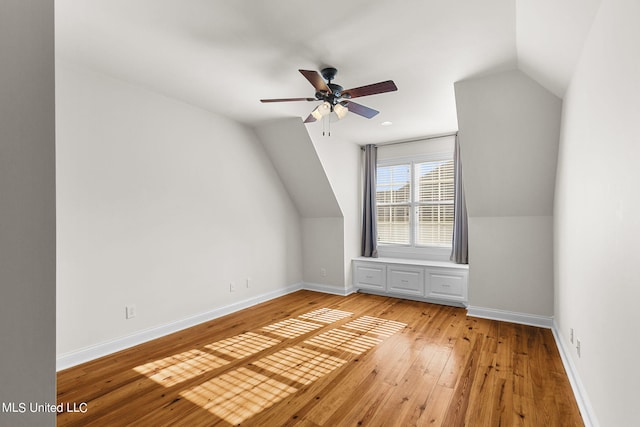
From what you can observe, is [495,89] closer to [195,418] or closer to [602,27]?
[602,27]

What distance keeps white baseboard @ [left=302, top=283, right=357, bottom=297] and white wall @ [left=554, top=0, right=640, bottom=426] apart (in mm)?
3178

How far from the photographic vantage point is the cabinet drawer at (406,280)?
4.79 m

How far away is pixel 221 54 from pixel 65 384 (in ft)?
9.57

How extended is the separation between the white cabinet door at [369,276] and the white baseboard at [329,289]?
0.18 m

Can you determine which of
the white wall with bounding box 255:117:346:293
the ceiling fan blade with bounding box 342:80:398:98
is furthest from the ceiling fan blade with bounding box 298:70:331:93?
the white wall with bounding box 255:117:346:293

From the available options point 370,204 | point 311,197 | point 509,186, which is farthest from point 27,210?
point 370,204

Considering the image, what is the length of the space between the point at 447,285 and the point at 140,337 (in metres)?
3.94

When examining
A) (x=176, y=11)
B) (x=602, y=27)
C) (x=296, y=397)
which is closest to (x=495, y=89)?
(x=602, y=27)

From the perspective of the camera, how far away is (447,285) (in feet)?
15.0

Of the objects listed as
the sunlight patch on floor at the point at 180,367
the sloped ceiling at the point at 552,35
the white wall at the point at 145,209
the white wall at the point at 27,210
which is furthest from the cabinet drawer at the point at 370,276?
the white wall at the point at 27,210

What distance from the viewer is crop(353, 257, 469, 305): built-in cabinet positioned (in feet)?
14.8

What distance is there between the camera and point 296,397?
230cm

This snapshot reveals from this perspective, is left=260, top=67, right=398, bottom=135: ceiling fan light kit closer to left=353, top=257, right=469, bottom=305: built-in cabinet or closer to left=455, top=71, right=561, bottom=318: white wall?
left=455, top=71, right=561, bottom=318: white wall

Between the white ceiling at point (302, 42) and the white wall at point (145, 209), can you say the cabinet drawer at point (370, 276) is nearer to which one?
the white wall at point (145, 209)
